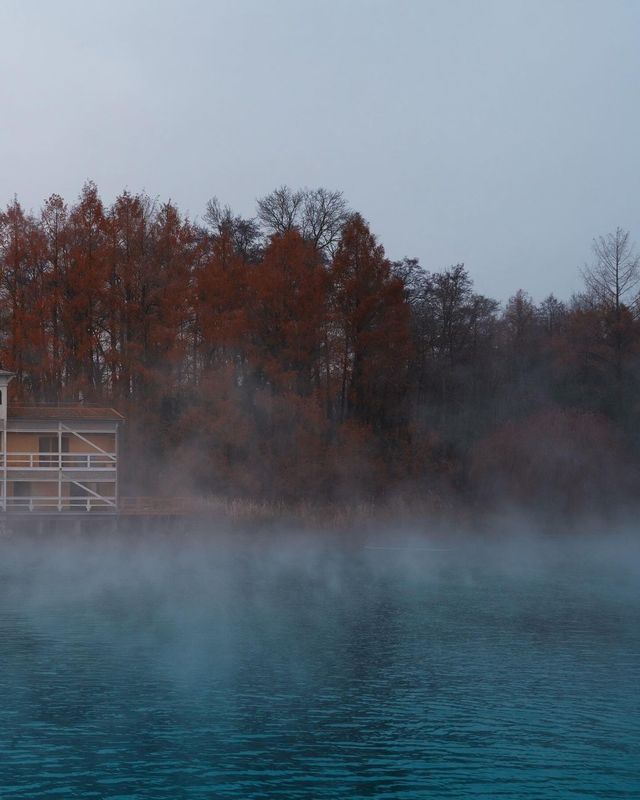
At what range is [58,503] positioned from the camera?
154 feet

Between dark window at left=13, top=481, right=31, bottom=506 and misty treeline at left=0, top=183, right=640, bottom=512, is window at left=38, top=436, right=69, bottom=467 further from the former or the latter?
misty treeline at left=0, top=183, right=640, bottom=512

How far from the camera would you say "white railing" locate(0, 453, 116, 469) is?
151ft

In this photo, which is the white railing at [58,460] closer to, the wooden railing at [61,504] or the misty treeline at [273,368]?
the wooden railing at [61,504]

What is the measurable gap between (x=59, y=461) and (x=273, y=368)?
16.0m

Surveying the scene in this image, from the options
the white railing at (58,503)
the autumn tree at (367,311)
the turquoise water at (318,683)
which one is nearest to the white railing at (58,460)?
the white railing at (58,503)

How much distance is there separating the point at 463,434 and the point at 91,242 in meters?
23.8

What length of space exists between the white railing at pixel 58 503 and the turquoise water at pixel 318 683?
777cm

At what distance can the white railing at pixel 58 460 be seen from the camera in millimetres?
46031

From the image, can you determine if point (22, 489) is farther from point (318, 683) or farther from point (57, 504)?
point (318, 683)

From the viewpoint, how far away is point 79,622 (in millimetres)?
28078

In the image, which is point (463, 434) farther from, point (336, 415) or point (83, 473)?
point (83, 473)

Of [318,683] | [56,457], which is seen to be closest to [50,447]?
[56,457]

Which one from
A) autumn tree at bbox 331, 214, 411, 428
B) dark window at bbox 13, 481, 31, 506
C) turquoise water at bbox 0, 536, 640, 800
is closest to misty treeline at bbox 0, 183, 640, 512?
autumn tree at bbox 331, 214, 411, 428

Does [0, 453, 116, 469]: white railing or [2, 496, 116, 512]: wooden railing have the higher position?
[0, 453, 116, 469]: white railing
